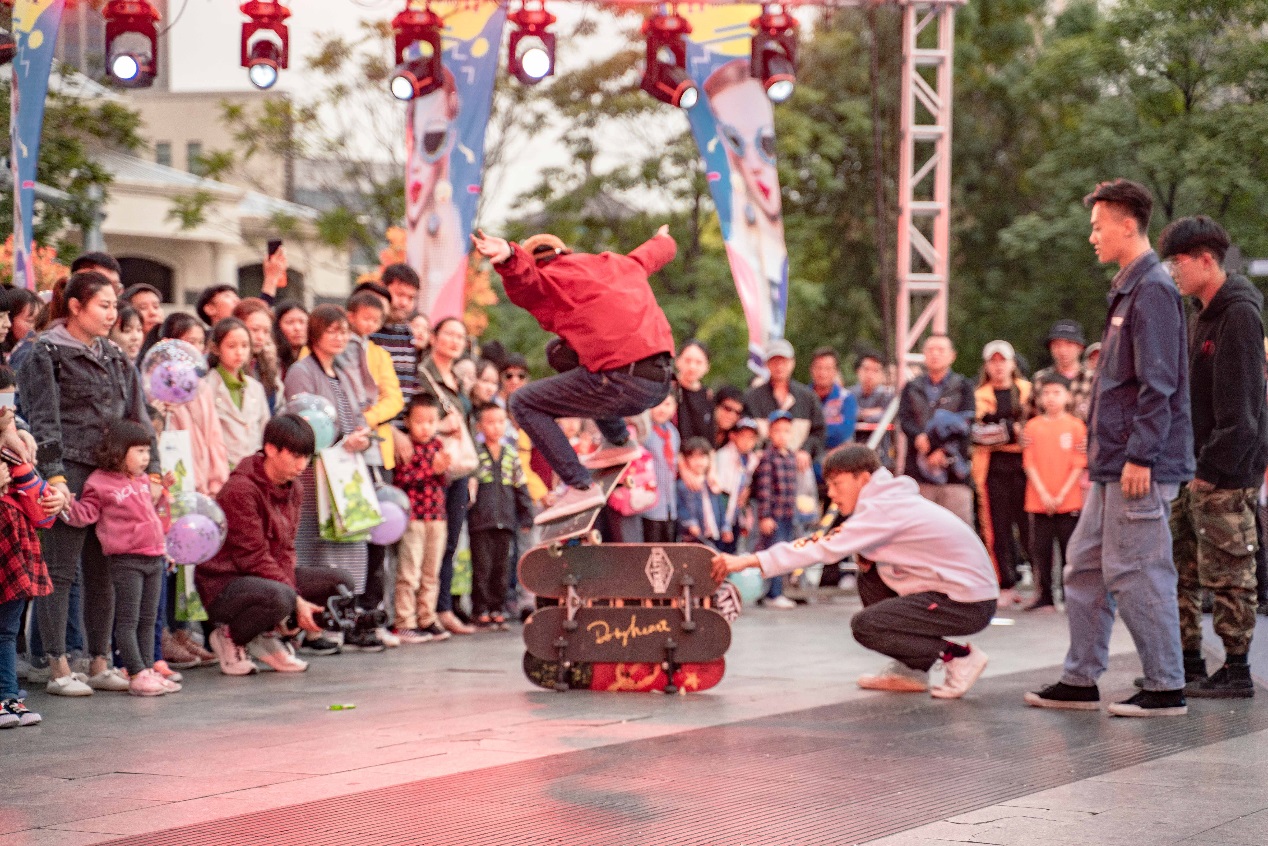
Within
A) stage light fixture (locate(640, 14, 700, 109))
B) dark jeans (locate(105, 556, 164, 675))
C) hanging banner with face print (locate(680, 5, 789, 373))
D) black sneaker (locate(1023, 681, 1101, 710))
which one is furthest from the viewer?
hanging banner with face print (locate(680, 5, 789, 373))

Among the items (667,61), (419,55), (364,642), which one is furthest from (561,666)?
(419,55)

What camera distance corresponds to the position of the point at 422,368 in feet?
30.4

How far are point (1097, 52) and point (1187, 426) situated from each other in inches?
530

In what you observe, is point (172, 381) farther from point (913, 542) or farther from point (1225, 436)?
point (1225, 436)

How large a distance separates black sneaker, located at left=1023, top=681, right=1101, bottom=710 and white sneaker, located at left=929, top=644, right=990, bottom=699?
36 centimetres

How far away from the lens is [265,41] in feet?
36.7

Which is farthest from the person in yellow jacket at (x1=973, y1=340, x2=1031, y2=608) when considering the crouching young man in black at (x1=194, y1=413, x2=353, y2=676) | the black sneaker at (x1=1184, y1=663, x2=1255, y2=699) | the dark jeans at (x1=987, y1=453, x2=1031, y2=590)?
the crouching young man in black at (x1=194, y1=413, x2=353, y2=676)

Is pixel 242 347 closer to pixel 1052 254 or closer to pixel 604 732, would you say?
pixel 604 732

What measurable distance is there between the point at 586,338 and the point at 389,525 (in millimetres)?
2441

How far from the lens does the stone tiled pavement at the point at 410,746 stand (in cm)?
419

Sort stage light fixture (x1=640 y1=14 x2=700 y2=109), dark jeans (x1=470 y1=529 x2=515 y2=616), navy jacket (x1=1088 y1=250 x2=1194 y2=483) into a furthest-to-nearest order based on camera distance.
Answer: stage light fixture (x1=640 y1=14 x2=700 y2=109) < dark jeans (x1=470 y1=529 x2=515 y2=616) < navy jacket (x1=1088 y1=250 x2=1194 y2=483)

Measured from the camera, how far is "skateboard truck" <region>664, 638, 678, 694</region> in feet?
22.5

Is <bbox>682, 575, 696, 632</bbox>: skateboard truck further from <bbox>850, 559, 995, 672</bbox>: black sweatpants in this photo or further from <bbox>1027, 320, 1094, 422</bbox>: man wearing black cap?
<bbox>1027, 320, 1094, 422</bbox>: man wearing black cap

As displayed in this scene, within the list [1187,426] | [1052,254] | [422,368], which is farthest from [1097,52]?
[1187,426]
